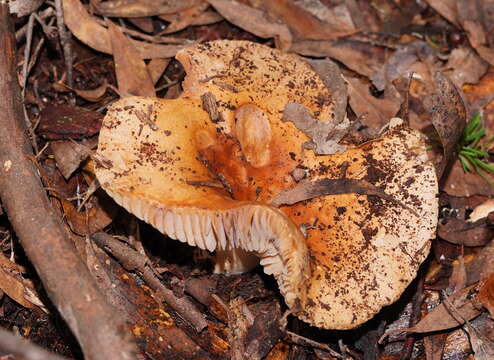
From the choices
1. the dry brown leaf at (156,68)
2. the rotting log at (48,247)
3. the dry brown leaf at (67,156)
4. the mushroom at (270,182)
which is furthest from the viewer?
the dry brown leaf at (156,68)

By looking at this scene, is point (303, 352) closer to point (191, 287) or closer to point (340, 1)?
point (191, 287)

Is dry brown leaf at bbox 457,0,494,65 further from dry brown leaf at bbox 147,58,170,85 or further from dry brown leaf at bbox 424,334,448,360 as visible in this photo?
dry brown leaf at bbox 147,58,170,85

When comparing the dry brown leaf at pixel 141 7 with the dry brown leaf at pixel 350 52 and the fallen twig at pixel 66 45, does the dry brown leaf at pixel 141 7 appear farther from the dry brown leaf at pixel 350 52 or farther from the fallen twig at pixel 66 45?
the dry brown leaf at pixel 350 52

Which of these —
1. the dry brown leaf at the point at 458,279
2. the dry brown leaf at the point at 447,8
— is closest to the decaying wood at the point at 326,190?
the dry brown leaf at the point at 458,279

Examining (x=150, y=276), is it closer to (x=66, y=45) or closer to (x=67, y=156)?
(x=67, y=156)

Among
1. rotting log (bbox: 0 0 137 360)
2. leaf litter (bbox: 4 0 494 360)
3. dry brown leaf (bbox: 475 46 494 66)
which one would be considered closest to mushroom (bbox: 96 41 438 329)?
leaf litter (bbox: 4 0 494 360)

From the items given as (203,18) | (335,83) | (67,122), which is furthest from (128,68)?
(335,83)
